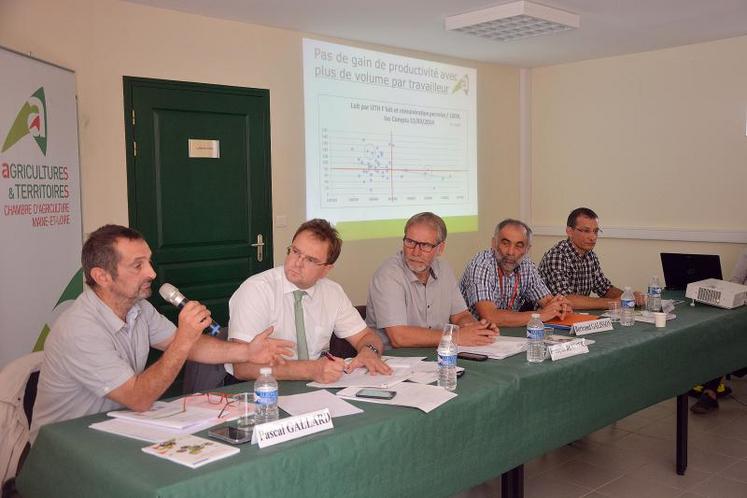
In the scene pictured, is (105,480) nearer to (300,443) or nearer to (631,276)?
(300,443)

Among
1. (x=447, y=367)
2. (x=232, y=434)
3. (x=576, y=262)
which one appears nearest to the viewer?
(x=232, y=434)

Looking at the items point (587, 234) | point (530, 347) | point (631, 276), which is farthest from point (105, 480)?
point (631, 276)

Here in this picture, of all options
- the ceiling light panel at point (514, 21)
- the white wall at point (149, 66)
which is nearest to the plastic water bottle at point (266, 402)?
the white wall at point (149, 66)

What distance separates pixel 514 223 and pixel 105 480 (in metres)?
2.47

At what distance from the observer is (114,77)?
452cm

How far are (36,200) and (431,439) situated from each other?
2.55 meters

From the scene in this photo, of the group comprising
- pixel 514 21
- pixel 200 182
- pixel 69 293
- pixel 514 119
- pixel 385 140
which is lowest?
pixel 69 293

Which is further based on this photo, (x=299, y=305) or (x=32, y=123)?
(x=32, y=123)

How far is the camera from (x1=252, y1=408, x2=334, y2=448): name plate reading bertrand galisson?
177 centimetres

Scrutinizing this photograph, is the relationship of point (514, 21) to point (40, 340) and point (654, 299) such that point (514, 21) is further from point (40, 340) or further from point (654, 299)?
point (40, 340)

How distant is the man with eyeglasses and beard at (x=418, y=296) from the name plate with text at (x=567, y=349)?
0.31 metres

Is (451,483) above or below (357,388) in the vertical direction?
below

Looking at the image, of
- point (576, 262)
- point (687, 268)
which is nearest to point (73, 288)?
point (576, 262)

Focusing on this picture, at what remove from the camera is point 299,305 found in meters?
2.70
